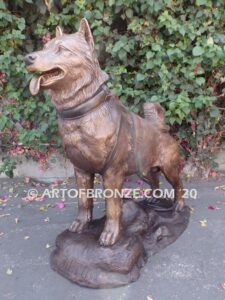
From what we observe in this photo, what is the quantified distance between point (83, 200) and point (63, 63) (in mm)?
775

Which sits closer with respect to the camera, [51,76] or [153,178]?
[51,76]

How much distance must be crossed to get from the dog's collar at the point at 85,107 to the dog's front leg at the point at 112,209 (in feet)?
1.11

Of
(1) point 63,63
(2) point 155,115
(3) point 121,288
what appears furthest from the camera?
(2) point 155,115

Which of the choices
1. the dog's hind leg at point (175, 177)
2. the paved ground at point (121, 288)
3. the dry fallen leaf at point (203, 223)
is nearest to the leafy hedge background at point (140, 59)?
the paved ground at point (121, 288)

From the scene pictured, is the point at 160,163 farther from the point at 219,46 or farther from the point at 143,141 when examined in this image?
the point at 219,46

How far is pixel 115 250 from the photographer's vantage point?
6.15ft

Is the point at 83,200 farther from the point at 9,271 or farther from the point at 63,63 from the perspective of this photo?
the point at 63,63

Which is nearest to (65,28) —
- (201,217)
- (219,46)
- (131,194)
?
(219,46)

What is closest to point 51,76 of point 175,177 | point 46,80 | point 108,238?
point 46,80

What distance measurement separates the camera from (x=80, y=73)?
164 centimetres

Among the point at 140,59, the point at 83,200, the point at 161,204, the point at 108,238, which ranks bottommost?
the point at 161,204

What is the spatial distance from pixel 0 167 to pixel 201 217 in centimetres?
185

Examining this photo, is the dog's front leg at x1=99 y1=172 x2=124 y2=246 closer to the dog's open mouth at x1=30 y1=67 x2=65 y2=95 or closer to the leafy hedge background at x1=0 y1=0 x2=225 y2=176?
the dog's open mouth at x1=30 y1=67 x2=65 y2=95

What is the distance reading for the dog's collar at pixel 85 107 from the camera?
169 cm
